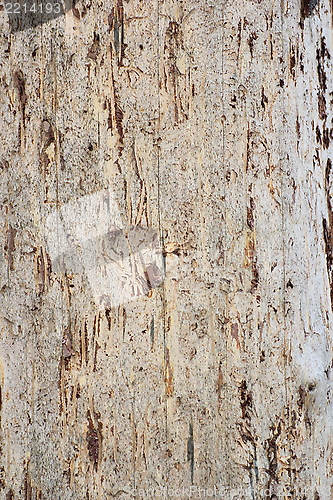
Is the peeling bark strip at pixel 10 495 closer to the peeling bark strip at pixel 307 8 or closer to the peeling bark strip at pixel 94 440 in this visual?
the peeling bark strip at pixel 94 440

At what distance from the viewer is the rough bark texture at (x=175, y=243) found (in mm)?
1132

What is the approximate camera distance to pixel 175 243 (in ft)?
3.76

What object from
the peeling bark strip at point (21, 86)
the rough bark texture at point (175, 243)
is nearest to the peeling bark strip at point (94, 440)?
the rough bark texture at point (175, 243)

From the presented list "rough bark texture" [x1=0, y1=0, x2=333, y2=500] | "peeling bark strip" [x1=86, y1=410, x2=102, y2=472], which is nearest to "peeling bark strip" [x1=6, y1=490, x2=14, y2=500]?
"rough bark texture" [x1=0, y1=0, x2=333, y2=500]

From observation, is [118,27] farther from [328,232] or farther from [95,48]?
[328,232]

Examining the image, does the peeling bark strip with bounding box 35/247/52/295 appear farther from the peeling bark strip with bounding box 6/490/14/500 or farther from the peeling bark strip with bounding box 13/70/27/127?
the peeling bark strip with bounding box 6/490/14/500

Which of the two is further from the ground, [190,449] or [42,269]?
[42,269]

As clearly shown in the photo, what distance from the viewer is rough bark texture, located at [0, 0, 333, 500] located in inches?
44.6

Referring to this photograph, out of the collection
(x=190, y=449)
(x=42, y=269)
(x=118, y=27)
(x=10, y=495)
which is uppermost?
(x=118, y=27)

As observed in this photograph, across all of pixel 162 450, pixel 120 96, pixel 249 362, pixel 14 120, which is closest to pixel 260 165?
pixel 120 96

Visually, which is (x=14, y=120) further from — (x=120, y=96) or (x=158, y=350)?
(x=158, y=350)

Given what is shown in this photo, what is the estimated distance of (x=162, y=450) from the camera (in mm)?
1151

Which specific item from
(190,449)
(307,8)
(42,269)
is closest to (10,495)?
(190,449)

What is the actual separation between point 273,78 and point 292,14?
19cm
